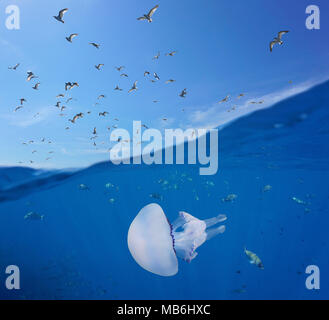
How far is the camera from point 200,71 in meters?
9.00

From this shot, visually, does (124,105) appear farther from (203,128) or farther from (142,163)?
(142,163)

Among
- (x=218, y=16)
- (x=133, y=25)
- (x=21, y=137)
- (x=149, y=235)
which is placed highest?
(x=218, y=16)

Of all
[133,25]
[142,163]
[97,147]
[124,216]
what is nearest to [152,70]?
[133,25]

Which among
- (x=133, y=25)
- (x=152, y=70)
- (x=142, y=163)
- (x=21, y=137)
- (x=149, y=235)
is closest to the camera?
(x=149, y=235)

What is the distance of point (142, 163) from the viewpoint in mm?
20359

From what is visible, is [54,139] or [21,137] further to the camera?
[54,139]

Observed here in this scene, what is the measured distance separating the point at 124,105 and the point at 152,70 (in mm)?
2387

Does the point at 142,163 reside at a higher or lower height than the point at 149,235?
higher

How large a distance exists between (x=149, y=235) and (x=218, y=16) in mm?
6416

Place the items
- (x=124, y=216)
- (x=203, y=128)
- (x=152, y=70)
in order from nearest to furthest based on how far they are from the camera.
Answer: (x=152, y=70)
(x=203, y=128)
(x=124, y=216)
